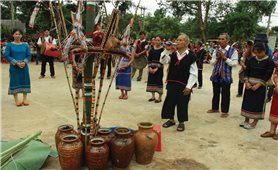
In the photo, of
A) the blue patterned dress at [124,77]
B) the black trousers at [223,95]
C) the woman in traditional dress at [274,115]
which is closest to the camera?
the woman in traditional dress at [274,115]

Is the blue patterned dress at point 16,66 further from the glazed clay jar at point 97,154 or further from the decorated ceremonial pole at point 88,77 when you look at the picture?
the glazed clay jar at point 97,154

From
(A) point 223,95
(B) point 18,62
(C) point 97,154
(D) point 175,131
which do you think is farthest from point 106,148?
(B) point 18,62

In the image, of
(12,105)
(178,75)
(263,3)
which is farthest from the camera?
(263,3)

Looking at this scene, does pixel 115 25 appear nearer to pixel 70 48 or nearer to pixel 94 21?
pixel 94 21

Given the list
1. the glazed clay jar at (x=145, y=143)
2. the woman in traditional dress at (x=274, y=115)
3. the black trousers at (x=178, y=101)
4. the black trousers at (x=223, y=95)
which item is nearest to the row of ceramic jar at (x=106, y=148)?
the glazed clay jar at (x=145, y=143)

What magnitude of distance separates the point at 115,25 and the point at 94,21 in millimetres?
316

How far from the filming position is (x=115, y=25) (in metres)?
2.94

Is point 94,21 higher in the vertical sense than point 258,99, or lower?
higher

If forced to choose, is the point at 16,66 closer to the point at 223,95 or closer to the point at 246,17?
the point at 223,95

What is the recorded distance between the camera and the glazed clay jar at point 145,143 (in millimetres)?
3203

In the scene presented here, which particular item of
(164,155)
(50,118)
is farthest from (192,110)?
(50,118)

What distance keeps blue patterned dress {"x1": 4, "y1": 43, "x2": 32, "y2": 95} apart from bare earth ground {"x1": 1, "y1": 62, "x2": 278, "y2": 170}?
0.40m

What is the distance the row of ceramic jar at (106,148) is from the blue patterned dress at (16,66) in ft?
9.00

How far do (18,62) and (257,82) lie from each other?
172 inches
